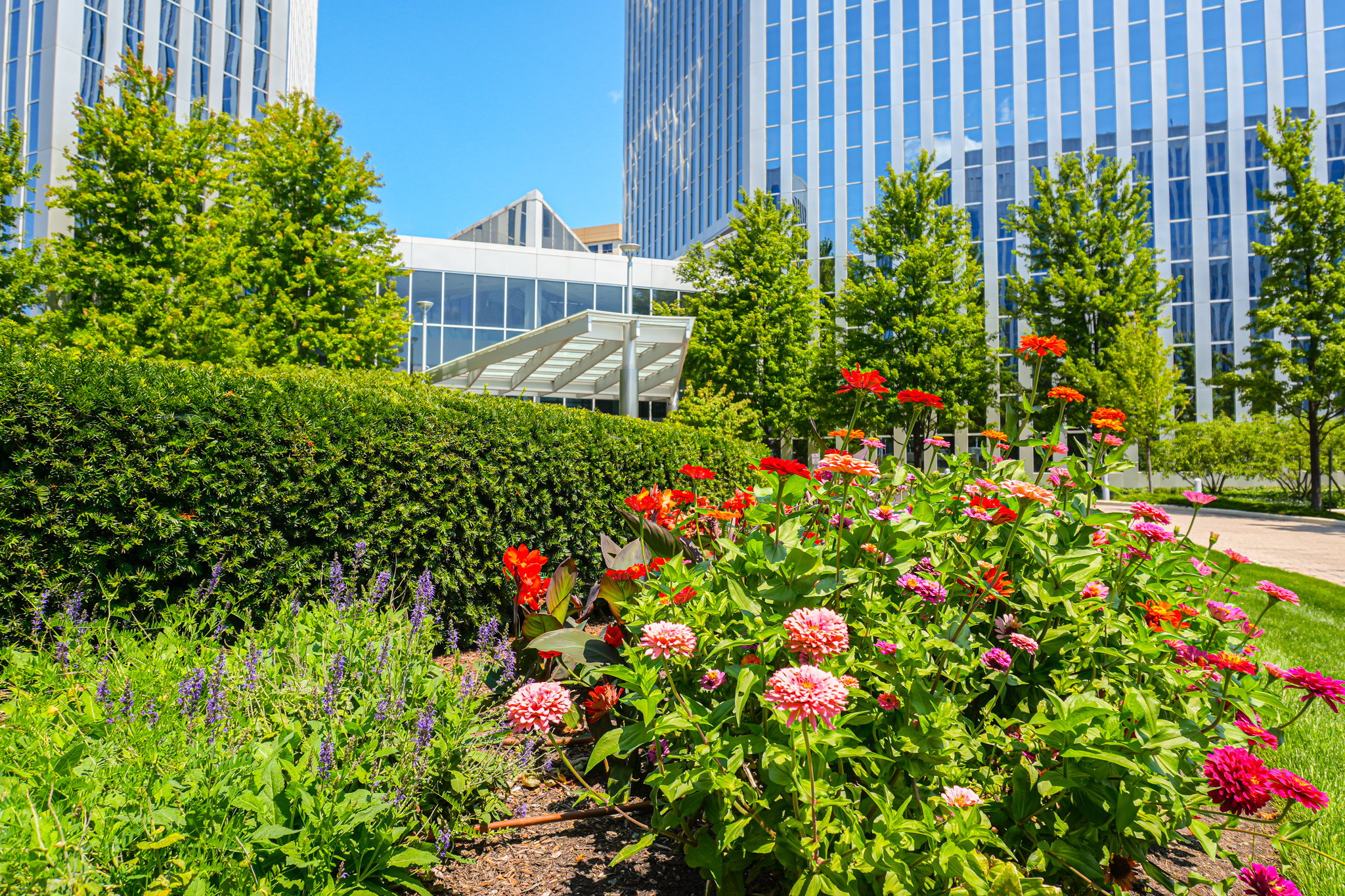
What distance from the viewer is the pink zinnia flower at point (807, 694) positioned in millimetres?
1328

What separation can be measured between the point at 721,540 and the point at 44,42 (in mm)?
41689

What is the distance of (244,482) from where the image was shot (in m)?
3.20

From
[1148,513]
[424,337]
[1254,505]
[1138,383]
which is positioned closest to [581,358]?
[424,337]

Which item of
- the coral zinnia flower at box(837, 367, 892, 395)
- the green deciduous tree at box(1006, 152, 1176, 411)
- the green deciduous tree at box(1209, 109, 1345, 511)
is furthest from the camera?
the green deciduous tree at box(1006, 152, 1176, 411)

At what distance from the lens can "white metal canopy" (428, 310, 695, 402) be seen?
11406 millimetres

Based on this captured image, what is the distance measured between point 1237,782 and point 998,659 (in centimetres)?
53

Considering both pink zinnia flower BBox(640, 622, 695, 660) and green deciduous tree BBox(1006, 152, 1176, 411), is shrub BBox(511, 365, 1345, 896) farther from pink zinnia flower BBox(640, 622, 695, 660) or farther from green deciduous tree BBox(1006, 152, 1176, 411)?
green deciduous tree BBox(1006, 152, 1176, 411)

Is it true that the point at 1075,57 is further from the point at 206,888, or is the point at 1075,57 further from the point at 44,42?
the point at 44,42

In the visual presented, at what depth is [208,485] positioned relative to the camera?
3.10 meters

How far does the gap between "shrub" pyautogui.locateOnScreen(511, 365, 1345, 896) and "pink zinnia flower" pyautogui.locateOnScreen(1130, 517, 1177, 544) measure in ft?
0.04

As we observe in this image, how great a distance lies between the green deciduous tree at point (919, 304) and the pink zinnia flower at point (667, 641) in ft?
68.5

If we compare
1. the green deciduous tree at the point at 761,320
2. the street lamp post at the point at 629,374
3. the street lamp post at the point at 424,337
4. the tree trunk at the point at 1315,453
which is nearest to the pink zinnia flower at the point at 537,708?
the street lamp post at the point at 629,374

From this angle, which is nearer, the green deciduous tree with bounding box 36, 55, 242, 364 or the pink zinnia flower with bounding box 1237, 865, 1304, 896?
the pink zinnia flower with bounding box 1237, 865, 1304, 896

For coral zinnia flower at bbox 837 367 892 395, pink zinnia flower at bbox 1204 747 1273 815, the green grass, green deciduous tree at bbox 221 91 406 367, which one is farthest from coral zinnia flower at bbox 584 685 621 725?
the green grass
